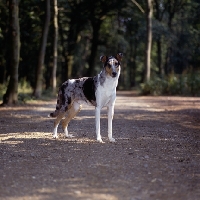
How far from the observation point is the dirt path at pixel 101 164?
17.4 ft

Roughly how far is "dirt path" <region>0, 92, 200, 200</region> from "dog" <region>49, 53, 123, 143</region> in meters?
0.67

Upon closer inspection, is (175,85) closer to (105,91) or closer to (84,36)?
(105,91)

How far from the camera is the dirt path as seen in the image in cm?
531

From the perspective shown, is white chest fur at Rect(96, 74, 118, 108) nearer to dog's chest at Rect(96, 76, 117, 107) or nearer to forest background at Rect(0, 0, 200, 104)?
dog's chest at Rect(96, 76, 117, 107)

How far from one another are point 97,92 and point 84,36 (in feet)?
132

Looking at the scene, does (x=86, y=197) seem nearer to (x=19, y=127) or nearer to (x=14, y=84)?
(x=19, y=127)

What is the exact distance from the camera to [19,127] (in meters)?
12.2

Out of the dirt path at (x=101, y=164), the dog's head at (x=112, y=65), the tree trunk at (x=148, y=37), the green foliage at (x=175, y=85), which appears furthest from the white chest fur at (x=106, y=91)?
the tree trunk at (x=148, y=37)

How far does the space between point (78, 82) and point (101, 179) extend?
4069mm

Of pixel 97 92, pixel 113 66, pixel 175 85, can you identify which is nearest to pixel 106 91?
pixel 97 92

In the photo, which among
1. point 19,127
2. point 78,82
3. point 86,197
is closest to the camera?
point 86,197

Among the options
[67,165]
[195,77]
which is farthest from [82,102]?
[195,77]

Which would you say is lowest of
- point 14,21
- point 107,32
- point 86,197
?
point 86,197

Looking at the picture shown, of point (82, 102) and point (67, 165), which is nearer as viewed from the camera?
point (67, 165)
